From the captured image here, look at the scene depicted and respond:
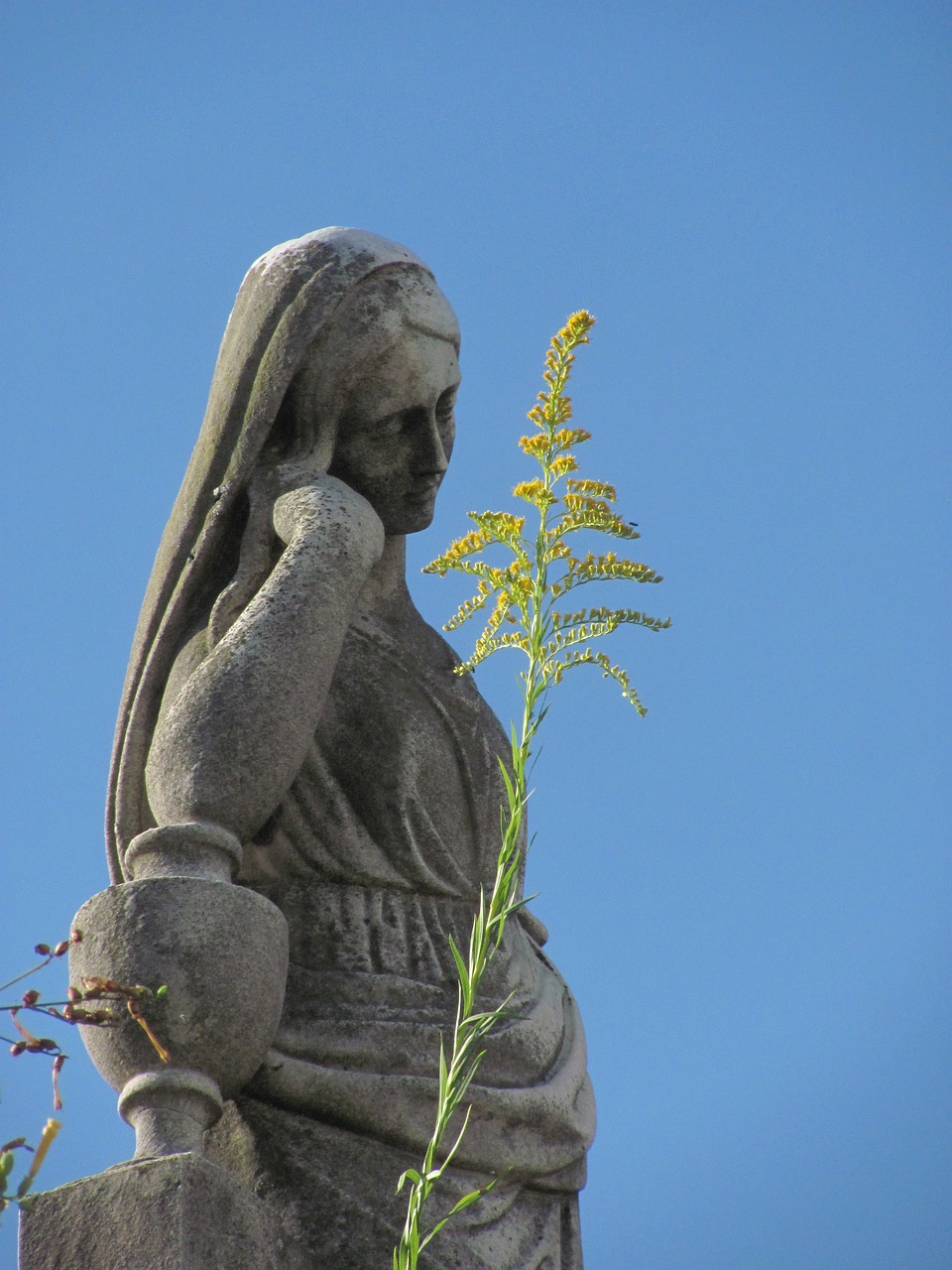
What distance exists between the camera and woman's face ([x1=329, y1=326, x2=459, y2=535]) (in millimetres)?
4984

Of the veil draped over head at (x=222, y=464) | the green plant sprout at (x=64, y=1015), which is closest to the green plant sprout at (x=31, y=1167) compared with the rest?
the green plant sprout at (x=64, y=1015)

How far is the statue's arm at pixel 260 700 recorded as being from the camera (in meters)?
3.98

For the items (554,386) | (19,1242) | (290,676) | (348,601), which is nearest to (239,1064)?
(19,1242)

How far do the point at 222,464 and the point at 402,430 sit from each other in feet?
1.84

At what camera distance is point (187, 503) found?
4.98 m

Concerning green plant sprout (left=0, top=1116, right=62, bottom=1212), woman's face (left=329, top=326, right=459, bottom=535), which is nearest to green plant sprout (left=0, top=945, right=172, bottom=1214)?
green plant sprout (left=0, top=1116, right=62, bottom=1212)

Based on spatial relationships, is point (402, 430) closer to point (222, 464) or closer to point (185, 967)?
point (222, 464)

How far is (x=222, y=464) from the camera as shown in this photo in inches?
193

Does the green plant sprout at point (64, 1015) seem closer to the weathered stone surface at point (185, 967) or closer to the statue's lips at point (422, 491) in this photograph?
the weathered stone surface at point (185, 967)

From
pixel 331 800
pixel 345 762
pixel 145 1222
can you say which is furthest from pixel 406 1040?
pixel 145 1222

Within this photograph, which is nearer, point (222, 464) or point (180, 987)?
point (180, 987)

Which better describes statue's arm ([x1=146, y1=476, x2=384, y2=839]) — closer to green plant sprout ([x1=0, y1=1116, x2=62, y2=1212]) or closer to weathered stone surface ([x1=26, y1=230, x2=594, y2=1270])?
weathered stone surface ([x1=26, y1=230, x2=594, y2=1270])

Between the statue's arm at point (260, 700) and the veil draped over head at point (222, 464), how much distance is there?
1.79 feet

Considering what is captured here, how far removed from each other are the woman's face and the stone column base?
87.9 inches
